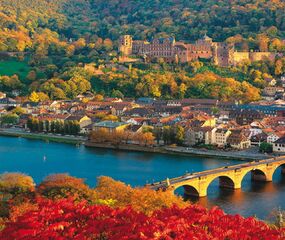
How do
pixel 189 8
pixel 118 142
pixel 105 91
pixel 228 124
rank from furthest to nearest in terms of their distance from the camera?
pixel 189 8
pixel 105 91
pixel 228 124
pixel 118 142

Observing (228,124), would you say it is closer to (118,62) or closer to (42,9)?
(118,62)

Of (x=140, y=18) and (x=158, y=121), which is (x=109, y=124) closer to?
(x=158, y=121)

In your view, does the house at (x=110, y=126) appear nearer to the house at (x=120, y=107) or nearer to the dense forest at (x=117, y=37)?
the house at (x=120, y=107)

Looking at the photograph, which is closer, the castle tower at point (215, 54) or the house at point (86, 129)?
the house at point (86, 129)

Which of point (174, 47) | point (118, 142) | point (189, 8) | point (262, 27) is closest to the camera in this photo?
point (118, 142)

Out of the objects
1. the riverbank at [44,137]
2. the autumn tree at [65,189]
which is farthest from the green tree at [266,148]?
the autumn tree at [65,189]

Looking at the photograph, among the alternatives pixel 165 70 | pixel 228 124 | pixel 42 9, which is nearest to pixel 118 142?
pixel 228 124
